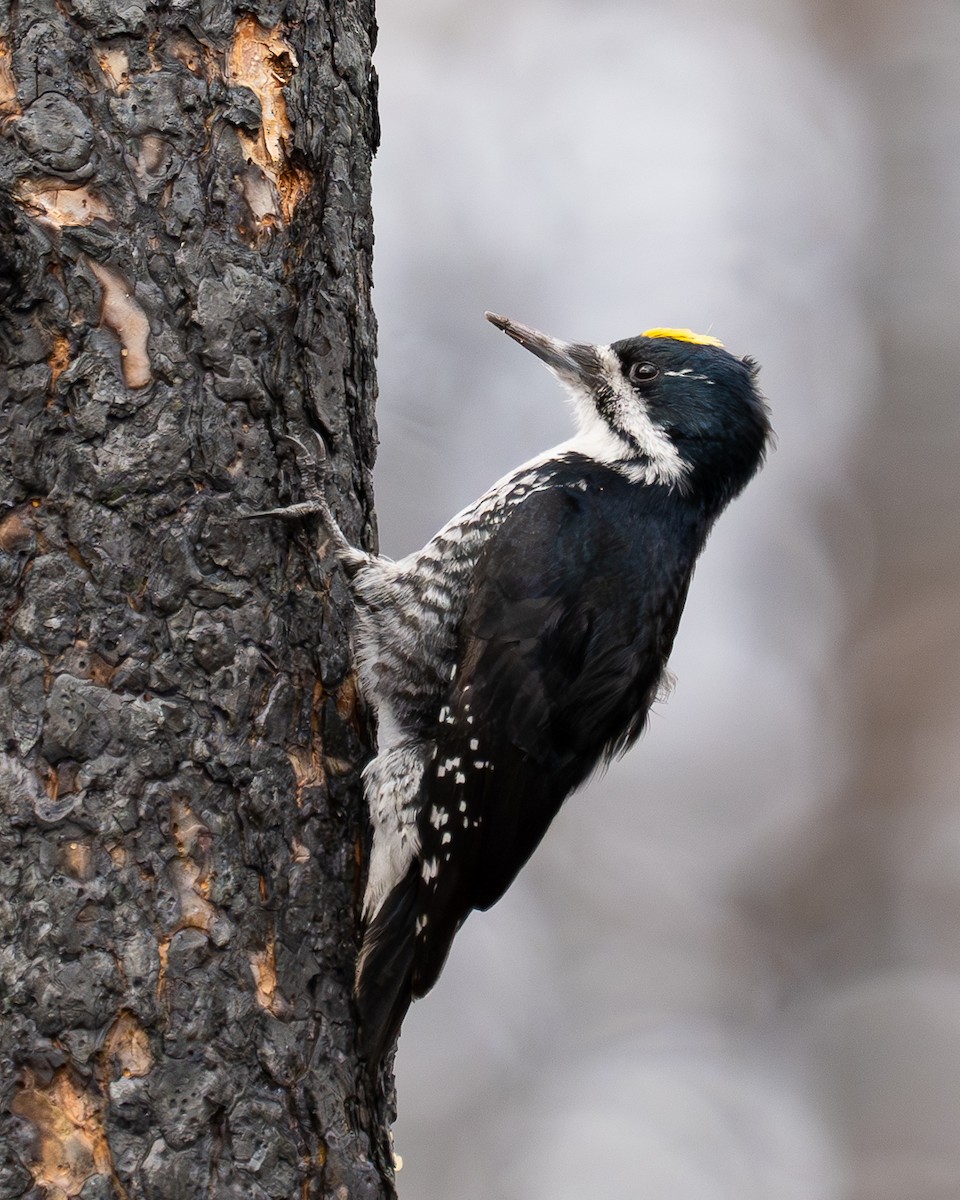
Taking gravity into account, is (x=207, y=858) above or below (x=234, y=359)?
below

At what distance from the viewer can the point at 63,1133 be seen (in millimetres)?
1754

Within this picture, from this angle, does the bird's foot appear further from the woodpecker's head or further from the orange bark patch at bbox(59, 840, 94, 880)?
the woodpecker's head

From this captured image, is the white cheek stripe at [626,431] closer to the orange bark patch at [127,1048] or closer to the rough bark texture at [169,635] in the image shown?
the rough bark texture at [169,635]

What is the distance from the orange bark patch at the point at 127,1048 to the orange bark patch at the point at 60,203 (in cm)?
116

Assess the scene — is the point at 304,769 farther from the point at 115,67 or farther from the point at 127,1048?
the point at 115,67

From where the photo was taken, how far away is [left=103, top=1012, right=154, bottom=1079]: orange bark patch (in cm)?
179

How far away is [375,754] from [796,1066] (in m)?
4.34

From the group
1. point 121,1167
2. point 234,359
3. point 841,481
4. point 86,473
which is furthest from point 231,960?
point 841,481

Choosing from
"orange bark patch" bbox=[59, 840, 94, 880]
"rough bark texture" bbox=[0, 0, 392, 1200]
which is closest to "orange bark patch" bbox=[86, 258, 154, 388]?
"rough bark texture" bbox=[0, 0, 392, 1200]

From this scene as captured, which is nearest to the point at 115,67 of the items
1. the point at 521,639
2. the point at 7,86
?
the point at 7,86

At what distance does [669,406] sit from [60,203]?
1546mm

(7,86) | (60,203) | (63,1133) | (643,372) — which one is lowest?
(63,1133)

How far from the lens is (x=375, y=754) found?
238 cm

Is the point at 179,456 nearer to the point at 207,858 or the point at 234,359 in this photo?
the point at 234,359
